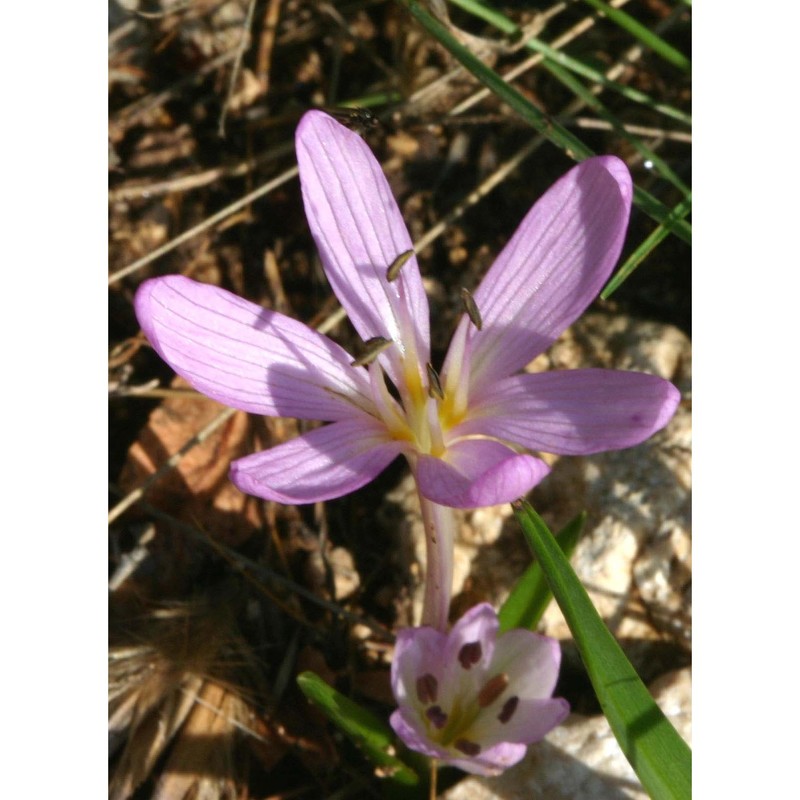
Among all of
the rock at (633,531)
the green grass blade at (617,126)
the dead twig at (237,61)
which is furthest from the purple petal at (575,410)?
the dead twig at (237,61)

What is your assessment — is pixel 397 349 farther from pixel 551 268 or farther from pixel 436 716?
pixel 436 716

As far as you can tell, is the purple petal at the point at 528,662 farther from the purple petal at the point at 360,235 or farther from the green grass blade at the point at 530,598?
the purple petal at the point at 360,235

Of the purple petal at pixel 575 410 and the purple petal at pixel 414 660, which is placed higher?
the purple petal at pixel 575 410

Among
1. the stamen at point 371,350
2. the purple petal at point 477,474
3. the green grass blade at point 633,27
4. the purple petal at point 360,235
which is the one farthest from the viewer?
the green grass blade at point 633,27

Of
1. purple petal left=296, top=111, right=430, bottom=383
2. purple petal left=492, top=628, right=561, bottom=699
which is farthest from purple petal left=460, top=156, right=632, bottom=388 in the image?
purple petal left=492, top=628, right=561, bottom=699

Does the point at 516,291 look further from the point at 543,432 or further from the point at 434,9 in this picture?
the point at 434,9

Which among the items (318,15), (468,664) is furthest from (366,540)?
(318,15)

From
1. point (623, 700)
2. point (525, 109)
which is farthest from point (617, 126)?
point (623, 700)
